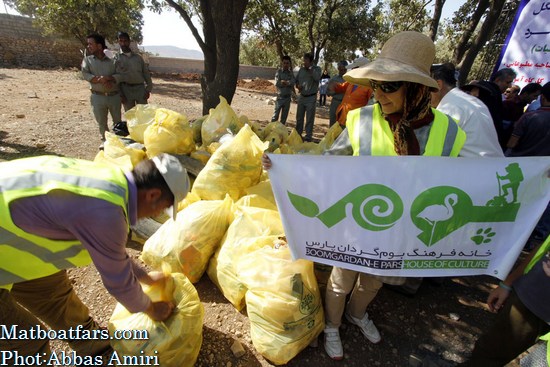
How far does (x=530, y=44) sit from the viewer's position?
451 centimetres

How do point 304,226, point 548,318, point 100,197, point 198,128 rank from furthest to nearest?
point 198,128, point 304,226, point 548,318, point 100,197

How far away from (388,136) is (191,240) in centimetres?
156

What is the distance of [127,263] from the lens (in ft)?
4.15

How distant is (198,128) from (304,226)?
2.81 metres

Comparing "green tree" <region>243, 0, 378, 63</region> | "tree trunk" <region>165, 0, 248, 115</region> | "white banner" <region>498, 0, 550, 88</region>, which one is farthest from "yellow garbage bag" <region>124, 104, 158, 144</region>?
"green tree" <region>243, 0, 378, 63</region>

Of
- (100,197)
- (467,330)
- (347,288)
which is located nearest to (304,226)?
(347,288)

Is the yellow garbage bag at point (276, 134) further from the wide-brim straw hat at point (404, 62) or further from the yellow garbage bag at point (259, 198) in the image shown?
the wide-brim straw hat at point (404, 62)

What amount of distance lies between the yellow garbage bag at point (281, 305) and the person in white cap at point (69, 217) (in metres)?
0.64

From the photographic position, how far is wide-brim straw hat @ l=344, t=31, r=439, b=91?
1374mm

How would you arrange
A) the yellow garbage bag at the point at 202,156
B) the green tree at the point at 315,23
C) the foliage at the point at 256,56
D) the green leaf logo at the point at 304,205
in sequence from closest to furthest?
the green leaf logo at the point at 304,205 < the yellow garbage bag at the point at 202,156 < the green tree at the point at 315,23 < the foliage at the point at 256,56

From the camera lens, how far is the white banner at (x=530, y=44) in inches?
171

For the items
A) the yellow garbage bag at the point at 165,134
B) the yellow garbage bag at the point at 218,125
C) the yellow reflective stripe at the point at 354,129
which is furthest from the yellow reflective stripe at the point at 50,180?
the yellow garbage bag at the point at 218,125

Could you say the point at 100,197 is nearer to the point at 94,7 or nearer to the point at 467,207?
the point at 467,207

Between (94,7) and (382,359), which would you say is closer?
(382,359)
